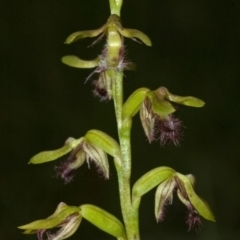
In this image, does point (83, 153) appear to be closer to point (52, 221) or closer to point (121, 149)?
point (121, 149)

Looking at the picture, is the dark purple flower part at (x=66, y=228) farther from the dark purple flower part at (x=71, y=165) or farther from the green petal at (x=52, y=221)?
the dark purple flower part at (x=71, y=165)

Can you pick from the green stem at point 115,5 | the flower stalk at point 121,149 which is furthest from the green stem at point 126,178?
the green stem at point 115,5

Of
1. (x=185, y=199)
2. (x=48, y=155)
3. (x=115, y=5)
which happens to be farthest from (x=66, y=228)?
(x=115, y=5)

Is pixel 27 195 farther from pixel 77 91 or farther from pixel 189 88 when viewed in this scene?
pixel 189 88

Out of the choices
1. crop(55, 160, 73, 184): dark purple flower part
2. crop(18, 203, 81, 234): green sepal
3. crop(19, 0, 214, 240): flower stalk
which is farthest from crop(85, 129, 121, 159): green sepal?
crop(18, 203, 81, 234): green sepal

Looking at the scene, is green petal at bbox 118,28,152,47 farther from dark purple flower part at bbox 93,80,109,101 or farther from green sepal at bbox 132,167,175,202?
green sepal at bbox 132,167,175,202
